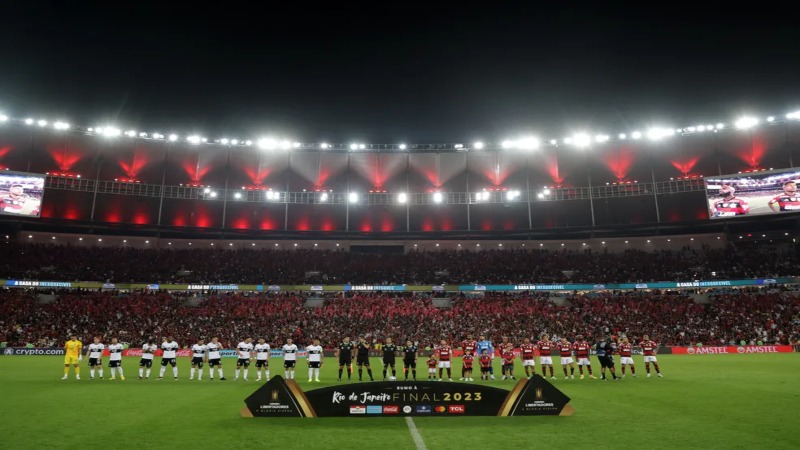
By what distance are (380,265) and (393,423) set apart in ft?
155

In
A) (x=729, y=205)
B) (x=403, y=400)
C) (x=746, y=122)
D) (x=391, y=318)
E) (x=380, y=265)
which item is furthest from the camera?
(x=380, y=265)

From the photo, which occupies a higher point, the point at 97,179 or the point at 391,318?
the point at 97,179

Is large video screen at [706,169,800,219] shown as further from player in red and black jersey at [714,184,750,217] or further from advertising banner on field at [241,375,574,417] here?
advertising banner on field at [241,375,574,417]

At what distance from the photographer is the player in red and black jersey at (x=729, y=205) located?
52.4m

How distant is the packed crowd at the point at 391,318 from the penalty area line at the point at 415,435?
29.7m

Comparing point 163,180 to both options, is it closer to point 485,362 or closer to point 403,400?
point 485,362

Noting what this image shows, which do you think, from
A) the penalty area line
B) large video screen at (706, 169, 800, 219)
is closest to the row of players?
the penalty area line

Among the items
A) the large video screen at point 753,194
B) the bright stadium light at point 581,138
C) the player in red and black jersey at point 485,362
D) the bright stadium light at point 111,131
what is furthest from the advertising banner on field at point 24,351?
the large video screen at point 753,194

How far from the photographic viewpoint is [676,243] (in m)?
59.4

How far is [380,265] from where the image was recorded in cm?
5925

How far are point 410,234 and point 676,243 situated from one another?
33.7 meters

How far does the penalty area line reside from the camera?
966cm

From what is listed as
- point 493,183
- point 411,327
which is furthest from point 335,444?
point 493,183

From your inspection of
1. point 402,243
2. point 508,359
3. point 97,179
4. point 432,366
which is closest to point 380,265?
point 402,243
